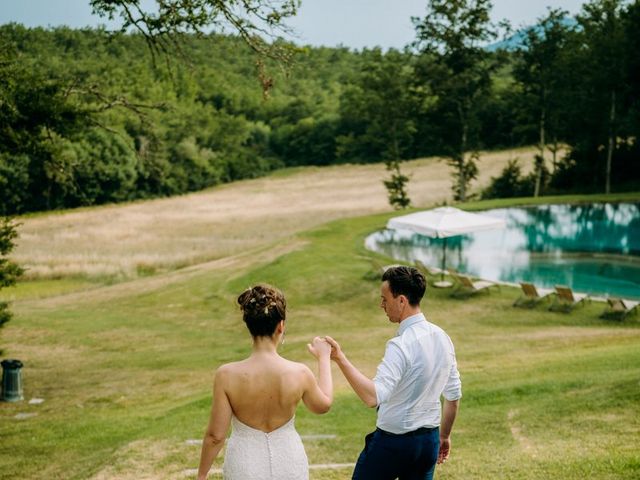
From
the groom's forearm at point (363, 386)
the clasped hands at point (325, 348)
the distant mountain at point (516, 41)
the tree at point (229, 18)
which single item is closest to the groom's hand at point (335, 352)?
the clasped hands at point (325, 348)

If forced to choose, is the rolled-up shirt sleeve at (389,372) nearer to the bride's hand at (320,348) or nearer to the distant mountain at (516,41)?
the bride's hand at (320,348)

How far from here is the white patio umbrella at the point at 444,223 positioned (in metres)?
23.0

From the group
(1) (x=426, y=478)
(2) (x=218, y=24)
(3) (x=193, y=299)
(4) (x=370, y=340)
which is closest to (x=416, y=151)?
(3) (x=193, y=299)

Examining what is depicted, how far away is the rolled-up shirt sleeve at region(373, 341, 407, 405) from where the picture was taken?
13.8 feet

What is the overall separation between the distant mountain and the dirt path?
7.34 metres

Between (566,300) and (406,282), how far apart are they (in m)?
17.8

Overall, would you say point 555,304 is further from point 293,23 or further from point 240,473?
point 240,473

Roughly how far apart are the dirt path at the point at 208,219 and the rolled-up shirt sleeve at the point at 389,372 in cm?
2093

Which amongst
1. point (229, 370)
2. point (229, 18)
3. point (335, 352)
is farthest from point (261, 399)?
point (229, 18)

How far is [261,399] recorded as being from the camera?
13.6 ft

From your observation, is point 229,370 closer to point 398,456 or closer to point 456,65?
point 398,456

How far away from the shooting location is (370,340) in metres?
18.9

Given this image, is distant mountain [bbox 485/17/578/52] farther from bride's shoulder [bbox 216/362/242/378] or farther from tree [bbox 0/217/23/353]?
bride's shoulder [bbox 216/362/242/378]

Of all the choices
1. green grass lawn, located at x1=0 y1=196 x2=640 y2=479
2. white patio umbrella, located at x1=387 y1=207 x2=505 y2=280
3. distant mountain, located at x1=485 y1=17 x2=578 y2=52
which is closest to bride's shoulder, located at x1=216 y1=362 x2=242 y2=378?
green grass lawn, located at x1=0 y1=196 x2=640 y2=479
